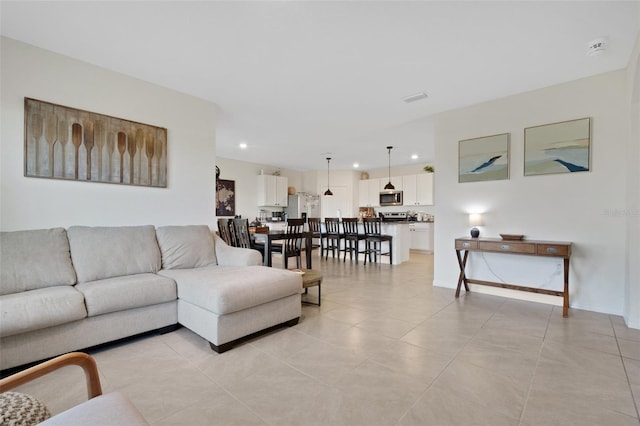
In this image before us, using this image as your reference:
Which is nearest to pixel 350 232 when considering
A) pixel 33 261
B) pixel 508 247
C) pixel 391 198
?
A: pixel 391 198

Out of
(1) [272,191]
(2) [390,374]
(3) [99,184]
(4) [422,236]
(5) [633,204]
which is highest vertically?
(1) [272,191]

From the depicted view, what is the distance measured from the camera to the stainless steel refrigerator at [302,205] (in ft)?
27.5

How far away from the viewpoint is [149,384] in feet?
5.67

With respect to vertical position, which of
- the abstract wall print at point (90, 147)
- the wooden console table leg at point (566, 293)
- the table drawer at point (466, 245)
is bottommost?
the wooden console table leg at point (566, 293)

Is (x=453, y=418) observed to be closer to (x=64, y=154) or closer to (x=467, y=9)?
(x=467, y=9)

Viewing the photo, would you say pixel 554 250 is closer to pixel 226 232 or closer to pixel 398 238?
pixel 398 238

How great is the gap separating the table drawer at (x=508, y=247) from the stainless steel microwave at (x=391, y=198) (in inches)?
191

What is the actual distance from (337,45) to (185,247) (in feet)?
8.05

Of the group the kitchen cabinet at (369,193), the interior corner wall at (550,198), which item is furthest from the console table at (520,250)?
the kitchen cabinet at (369,193)

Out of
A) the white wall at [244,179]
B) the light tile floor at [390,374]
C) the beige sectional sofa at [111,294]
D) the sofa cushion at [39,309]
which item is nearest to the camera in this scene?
the light tile floor at [390,374]

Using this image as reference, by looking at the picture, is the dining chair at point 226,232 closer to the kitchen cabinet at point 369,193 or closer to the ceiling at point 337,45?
the ceiling at point 337,45

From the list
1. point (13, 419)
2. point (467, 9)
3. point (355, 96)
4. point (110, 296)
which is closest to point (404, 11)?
point (467, 9)

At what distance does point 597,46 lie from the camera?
8.03 feet

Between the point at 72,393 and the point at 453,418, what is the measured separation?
212cm
